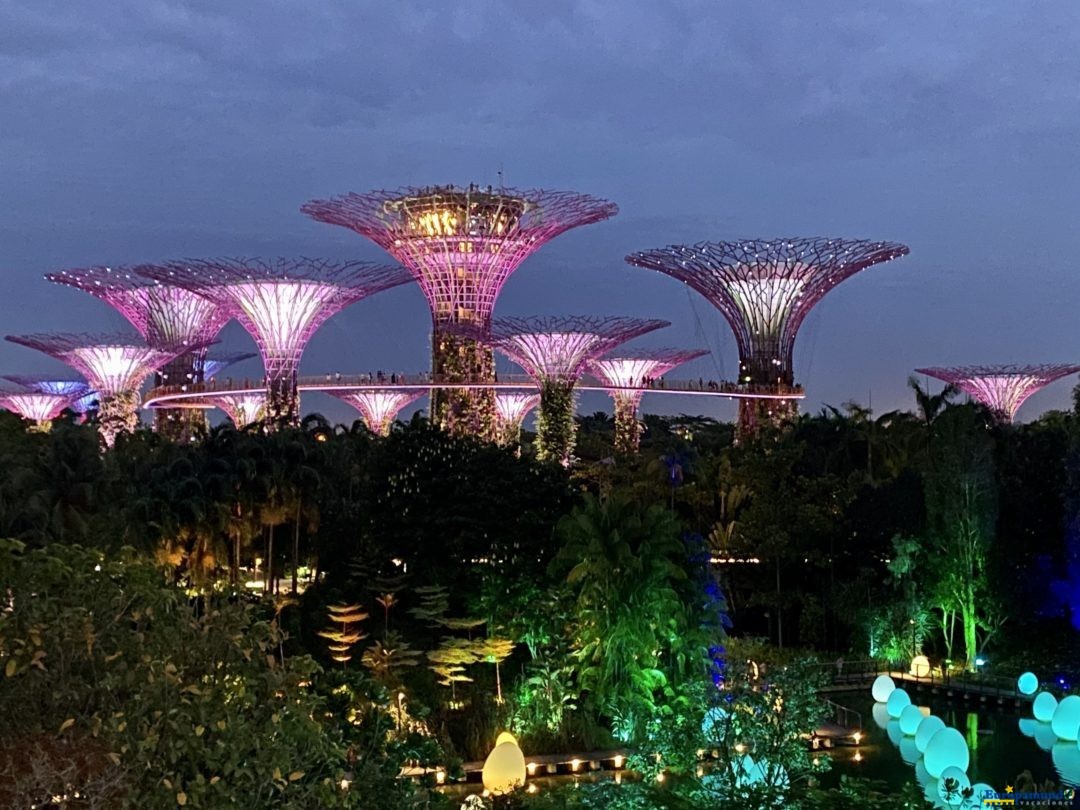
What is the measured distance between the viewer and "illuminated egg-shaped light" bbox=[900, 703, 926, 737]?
21188 millimetres

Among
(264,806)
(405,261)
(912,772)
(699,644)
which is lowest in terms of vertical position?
(912,772)

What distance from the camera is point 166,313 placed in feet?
200

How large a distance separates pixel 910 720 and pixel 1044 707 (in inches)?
117

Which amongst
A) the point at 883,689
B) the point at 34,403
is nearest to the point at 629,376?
the point at 883,689

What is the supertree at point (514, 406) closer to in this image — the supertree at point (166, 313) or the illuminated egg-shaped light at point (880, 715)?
the supertree at point (166, 313)

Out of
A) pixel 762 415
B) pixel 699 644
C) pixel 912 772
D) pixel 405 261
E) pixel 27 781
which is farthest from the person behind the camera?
pixel 762 415

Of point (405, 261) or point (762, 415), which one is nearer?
point (405, 261)

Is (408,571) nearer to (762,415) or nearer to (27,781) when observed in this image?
(27,781)

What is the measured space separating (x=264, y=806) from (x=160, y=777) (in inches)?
23.2

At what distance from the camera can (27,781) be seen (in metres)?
4.93

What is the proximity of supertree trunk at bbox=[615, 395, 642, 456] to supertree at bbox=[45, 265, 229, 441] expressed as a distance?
65.4ft

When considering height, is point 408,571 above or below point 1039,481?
below

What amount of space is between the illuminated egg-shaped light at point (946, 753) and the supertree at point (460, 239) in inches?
1108

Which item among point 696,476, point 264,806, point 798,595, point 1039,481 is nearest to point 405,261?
point 696,476
